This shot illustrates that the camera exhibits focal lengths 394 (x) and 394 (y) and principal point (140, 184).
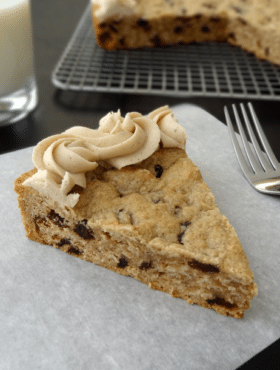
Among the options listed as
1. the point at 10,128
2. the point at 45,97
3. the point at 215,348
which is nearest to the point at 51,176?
the point at 215,348

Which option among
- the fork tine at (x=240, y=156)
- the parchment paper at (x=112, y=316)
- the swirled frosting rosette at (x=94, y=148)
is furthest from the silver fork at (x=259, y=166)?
the swirled frosting rosette at (x=94, y=148)

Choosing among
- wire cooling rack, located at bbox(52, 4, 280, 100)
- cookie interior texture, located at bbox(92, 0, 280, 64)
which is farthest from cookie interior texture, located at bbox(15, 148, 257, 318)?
cookie interior texture, located at bbox(92, 0, 280, 64)

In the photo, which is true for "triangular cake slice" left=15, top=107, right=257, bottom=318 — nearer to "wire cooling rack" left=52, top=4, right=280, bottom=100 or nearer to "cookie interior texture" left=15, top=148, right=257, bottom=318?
"cookie interior texture" left=15, top=148, right=257, bottom=318

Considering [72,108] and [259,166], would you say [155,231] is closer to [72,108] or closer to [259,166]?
[259,166]

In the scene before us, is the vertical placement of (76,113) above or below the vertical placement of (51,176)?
below

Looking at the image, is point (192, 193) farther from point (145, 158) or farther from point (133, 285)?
point (133, 285)

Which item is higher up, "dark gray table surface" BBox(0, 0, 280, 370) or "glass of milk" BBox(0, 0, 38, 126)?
"glass of milk" BBox(0, 0, 38, 126)
